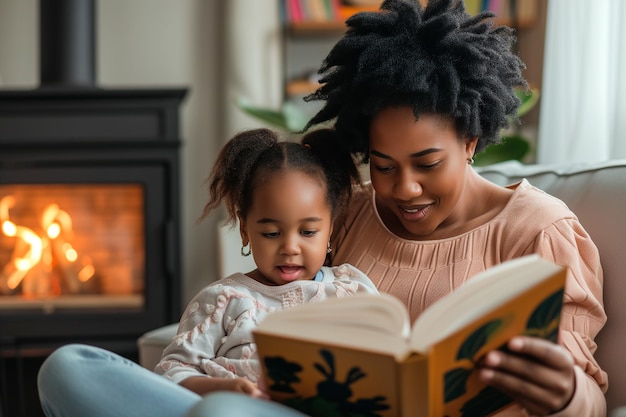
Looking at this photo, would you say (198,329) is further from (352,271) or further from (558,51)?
(558,51)

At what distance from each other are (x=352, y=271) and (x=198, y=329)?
29 cm

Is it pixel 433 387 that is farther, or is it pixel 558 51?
pixel 558 51

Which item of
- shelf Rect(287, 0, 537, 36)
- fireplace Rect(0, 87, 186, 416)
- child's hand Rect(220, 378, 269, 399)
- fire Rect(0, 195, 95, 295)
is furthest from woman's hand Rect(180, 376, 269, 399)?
shelf Rect(287, 0, 537, 36)

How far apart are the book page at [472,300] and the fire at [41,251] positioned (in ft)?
7.42

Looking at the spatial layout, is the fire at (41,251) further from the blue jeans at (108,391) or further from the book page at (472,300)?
the book page at (472,300)

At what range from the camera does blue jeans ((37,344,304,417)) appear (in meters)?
1.15

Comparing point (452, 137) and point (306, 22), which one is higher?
point (306, 22)

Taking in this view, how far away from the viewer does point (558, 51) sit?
2.62 meters

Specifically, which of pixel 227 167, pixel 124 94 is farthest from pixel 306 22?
pixel 227 167

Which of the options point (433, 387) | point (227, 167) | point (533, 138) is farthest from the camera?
point (533, 138)

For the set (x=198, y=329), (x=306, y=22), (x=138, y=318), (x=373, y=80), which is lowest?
(x=138, y=318)

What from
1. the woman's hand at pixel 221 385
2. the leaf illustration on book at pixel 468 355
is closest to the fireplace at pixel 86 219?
the woman's hand at pixel 221 385

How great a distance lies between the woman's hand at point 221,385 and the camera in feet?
3.72

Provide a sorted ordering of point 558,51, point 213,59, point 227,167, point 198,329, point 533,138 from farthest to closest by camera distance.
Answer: point 213,59, point 533,138, point 558,51, point 227,167, point 198,329
